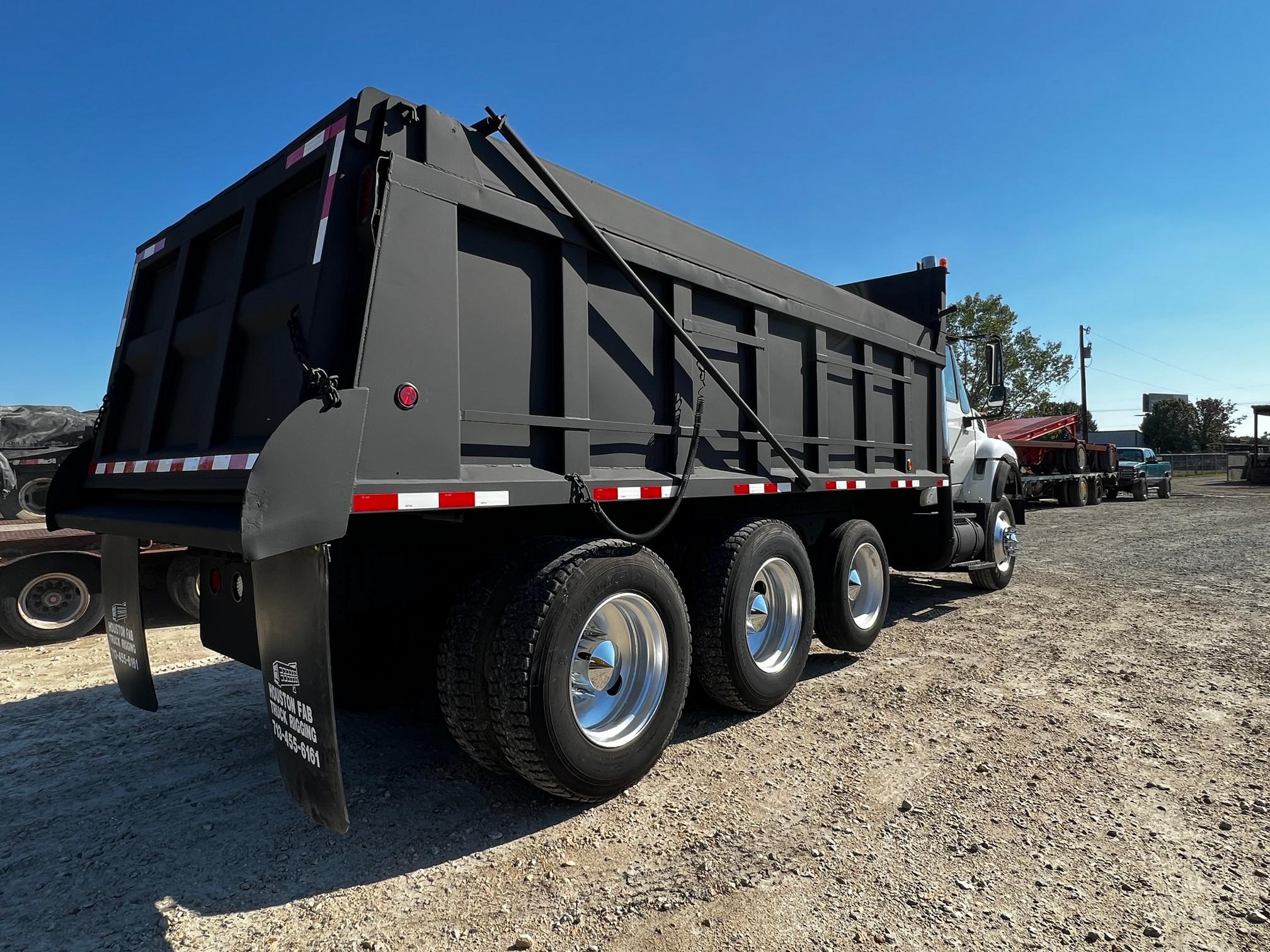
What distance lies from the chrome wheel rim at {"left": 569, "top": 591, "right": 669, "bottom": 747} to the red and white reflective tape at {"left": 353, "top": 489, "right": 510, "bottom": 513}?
73cm

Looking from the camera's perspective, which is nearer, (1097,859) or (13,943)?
(13,943)

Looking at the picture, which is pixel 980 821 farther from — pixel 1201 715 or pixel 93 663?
pixel 93 663

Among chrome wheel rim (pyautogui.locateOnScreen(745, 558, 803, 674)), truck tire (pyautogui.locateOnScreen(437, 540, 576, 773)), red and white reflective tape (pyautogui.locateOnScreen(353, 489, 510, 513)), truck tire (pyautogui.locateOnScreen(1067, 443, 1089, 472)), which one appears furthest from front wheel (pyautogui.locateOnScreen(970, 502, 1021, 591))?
truck tire (pyautogui.locateOnScreen(1067, 443, 1089, 472))

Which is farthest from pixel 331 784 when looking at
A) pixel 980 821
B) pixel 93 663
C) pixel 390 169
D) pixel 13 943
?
pixel 93 663

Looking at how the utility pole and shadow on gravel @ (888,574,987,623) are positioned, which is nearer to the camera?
shadow on gravel @ (888,574,987,623)

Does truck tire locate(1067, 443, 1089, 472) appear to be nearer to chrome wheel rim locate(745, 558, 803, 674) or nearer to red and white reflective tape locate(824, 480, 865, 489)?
red and white reflective tape locate(824, 480, 865, 489)

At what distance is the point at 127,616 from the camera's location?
147 inches

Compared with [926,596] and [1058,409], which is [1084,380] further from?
[926,596]

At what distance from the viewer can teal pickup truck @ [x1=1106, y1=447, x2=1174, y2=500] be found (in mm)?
23828

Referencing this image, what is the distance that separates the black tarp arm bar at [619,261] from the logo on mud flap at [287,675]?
7.19 feet

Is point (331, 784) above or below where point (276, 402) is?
below

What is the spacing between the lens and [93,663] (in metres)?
5.71

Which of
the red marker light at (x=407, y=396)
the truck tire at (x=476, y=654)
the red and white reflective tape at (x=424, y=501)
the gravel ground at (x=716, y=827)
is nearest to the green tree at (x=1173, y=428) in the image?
the gravel ground at (x=716, y=827)

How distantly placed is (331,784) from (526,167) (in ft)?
8.46
